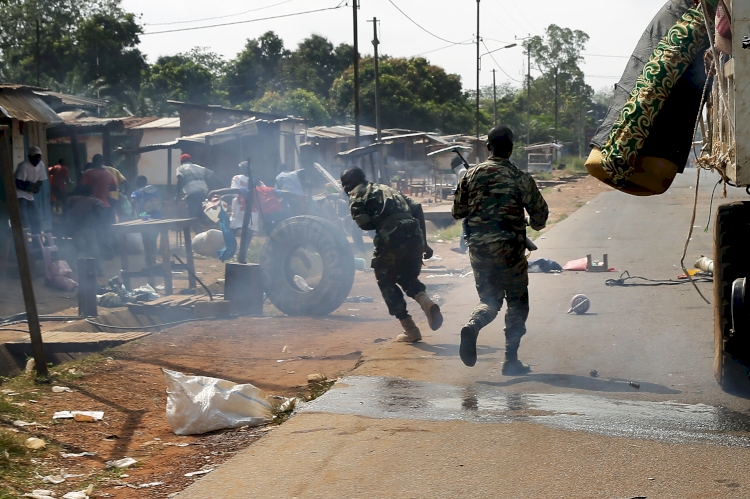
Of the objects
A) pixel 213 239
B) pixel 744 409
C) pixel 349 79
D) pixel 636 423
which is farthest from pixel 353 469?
pixel 349 79

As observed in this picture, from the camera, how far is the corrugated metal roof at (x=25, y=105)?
13.7 m

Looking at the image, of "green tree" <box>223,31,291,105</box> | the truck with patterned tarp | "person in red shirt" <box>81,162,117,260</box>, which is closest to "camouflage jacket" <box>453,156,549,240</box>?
the truck with patterned tarp

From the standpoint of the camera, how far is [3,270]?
12.8 meters

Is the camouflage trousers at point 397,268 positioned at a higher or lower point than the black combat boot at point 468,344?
higher

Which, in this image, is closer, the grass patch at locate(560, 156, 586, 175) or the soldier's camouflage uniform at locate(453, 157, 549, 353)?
the soldier's camouflage uniform at locate(453, 157, 549, 353)

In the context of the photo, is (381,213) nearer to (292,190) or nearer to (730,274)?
(730,274)

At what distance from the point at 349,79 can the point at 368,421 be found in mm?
56034

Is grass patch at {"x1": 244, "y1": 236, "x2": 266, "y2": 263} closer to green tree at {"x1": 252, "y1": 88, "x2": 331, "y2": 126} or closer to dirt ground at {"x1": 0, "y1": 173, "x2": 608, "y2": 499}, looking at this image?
dirt ground at {"x1": 0, "y1": 173, "x2": 608, "y2": 499}

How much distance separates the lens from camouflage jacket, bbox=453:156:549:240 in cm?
604

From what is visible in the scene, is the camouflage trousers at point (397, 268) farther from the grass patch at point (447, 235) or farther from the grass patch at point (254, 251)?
the grass patch at point (447, 235)

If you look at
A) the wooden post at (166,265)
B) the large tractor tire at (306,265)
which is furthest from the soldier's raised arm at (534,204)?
the wooden post at (166,265)

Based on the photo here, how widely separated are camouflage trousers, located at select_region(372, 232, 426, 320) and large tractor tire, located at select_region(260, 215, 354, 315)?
2.49 m

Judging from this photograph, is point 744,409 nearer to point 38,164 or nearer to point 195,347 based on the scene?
point 195,347

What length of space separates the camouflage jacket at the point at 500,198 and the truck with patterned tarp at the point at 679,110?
1.26m
